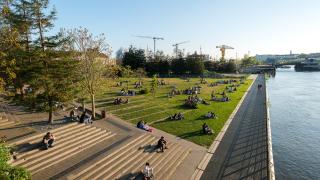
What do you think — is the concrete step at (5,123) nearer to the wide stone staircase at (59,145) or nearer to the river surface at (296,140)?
the wide stone staircase at (59,145)

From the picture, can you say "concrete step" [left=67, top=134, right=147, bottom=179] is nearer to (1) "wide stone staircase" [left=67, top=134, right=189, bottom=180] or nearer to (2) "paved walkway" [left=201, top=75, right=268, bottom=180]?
(1) "wide stone staircase" [left=67, top=134, right=189, bottom=180]

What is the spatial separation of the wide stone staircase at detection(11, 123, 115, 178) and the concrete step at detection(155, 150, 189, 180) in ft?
20.0

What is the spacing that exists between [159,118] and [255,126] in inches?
434

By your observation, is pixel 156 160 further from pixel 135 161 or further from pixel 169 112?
pixel 169 112

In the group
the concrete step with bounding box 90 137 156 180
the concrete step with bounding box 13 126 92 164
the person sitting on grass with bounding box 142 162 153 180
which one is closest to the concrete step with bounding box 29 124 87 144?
the concrete step with bounding box 13 126 92 164

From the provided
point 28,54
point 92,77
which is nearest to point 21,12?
point 28,54

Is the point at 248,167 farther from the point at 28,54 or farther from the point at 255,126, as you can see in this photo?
the point at 28,54

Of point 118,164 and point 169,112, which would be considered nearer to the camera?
point 118,164

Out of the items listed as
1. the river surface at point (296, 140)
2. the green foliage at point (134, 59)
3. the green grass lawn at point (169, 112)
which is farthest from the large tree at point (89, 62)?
the green foliage at point (134, 59)

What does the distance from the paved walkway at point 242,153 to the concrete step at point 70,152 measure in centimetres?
900

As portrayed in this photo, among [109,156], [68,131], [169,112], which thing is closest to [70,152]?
[109,156]

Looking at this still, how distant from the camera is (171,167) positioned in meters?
21.7

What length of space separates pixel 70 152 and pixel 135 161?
464cm

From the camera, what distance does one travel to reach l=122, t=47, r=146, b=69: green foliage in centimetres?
11112
